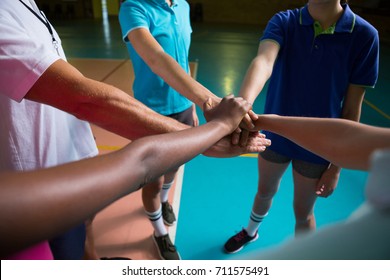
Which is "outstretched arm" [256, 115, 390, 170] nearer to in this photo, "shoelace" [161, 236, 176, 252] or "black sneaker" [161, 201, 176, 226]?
"shoelace" [161, 236, 176, 252]

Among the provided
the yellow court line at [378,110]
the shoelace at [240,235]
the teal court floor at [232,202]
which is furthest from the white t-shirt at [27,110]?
the yellow court line at [378,110]

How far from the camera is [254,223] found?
1.72 m

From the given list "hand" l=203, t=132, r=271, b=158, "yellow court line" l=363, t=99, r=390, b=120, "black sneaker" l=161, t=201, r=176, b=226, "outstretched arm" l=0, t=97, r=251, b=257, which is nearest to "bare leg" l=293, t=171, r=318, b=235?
"hand" l=203, t=132, r=271, b=158

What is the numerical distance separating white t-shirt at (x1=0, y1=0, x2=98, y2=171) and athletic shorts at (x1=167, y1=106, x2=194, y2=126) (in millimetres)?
728

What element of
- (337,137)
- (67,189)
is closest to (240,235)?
(337,137)

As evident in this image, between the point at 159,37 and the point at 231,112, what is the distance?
30.0 inches

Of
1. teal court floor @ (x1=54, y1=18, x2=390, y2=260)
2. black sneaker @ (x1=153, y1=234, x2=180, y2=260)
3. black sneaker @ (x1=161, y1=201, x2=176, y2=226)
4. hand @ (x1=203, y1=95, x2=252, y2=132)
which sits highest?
hand @ (x1=203, y1=95, x2=252, y2=132)

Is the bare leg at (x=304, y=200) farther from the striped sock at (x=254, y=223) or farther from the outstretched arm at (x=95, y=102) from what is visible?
the outstretched arm at (x=95, y=102)

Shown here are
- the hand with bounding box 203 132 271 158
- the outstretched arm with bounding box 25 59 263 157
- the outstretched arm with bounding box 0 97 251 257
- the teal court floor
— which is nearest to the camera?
the outstretched arm with bounding box 0 97 251 257

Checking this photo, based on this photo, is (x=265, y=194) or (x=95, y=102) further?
(x=265, y=194)

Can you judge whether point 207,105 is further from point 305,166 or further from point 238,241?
point 238,241

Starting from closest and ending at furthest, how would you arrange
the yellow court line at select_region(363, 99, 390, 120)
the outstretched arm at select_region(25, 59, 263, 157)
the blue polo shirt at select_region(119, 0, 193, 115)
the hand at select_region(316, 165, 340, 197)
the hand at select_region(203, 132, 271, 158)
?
1. the outstretched arm at select_region(25, 59, 263, 157)
2. the hand at select_region(203, 132, 271, 158)
3. the hand at select_region(316, 165, 340, 197)
4. the blue polo shirt at select_region(119, 0, 193, 115)
5. the yellow court line at select_region(363, 99, 390, 120)

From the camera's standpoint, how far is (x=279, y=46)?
1305mm

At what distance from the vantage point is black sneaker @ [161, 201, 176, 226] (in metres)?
1.94
